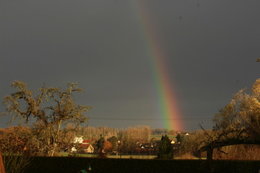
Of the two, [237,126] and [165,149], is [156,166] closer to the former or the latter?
[237,126]

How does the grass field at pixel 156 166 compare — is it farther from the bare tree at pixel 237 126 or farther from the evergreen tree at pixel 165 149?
the evergreen tree at pixel 165 149

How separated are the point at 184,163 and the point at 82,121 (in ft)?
39.8

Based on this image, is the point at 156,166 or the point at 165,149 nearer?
the point at 156,166

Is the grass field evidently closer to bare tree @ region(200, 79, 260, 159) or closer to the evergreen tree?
bare tree @ region(200, 79, 260, 159)

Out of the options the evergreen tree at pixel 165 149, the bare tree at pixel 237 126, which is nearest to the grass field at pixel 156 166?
the bare tree at pixel 237 126

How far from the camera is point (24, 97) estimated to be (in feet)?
73.5

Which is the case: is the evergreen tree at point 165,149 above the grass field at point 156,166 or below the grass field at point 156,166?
above

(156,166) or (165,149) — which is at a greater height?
(165,149)

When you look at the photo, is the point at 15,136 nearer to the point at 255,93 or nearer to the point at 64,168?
the point at 64,168

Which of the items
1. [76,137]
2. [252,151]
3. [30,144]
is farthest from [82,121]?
[252,151]

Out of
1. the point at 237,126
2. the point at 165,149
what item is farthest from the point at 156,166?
the point at 165,149

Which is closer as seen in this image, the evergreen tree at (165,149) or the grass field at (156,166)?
the grass field at (156,166)

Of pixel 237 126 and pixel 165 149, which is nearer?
pixel 237 126

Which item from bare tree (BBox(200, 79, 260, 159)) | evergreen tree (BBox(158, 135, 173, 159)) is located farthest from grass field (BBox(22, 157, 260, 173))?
evergreen tree (BBox(158, 135, 173, 159))
